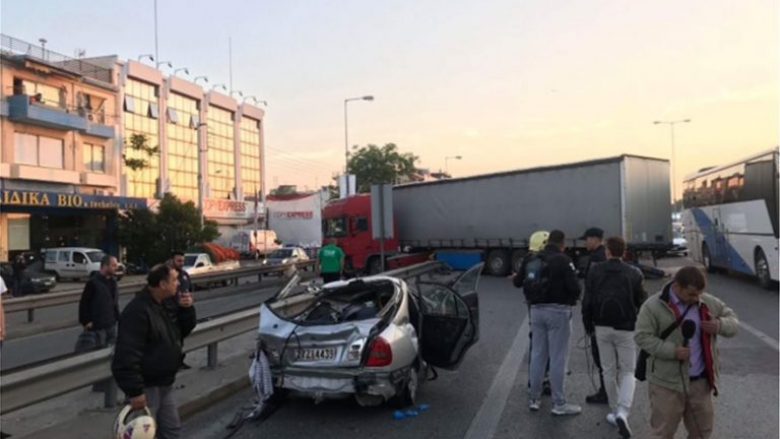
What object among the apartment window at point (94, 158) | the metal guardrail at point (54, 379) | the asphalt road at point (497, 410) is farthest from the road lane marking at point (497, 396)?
the apartment window at point (94, 158)

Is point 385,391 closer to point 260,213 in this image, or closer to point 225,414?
point 225,414

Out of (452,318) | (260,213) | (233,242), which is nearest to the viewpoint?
(452,318)

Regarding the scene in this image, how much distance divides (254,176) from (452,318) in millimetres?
69625

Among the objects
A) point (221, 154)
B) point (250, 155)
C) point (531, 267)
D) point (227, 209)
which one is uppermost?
point (250, 155)

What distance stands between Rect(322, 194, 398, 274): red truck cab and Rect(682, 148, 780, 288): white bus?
1120 cm

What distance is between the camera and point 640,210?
21766mm

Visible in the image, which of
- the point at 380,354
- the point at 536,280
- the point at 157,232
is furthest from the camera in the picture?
the point at 157,232

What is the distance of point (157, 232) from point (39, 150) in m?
8.14

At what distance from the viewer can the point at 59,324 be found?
47.2ft

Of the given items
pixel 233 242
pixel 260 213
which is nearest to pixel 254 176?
pixel 260 213

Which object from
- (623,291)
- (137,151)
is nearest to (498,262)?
(623,291)

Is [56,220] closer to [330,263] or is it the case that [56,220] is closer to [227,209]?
[227,209]

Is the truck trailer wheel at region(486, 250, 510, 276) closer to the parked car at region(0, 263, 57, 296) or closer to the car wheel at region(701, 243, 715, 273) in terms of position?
the car wheel at region(701, 243, 715, 273)

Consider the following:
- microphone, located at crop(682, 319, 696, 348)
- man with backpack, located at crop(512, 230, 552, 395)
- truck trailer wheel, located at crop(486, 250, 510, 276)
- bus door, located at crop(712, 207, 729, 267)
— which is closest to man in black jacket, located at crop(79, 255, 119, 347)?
man with backpack, located at crop(512, 230, 552, 395)
